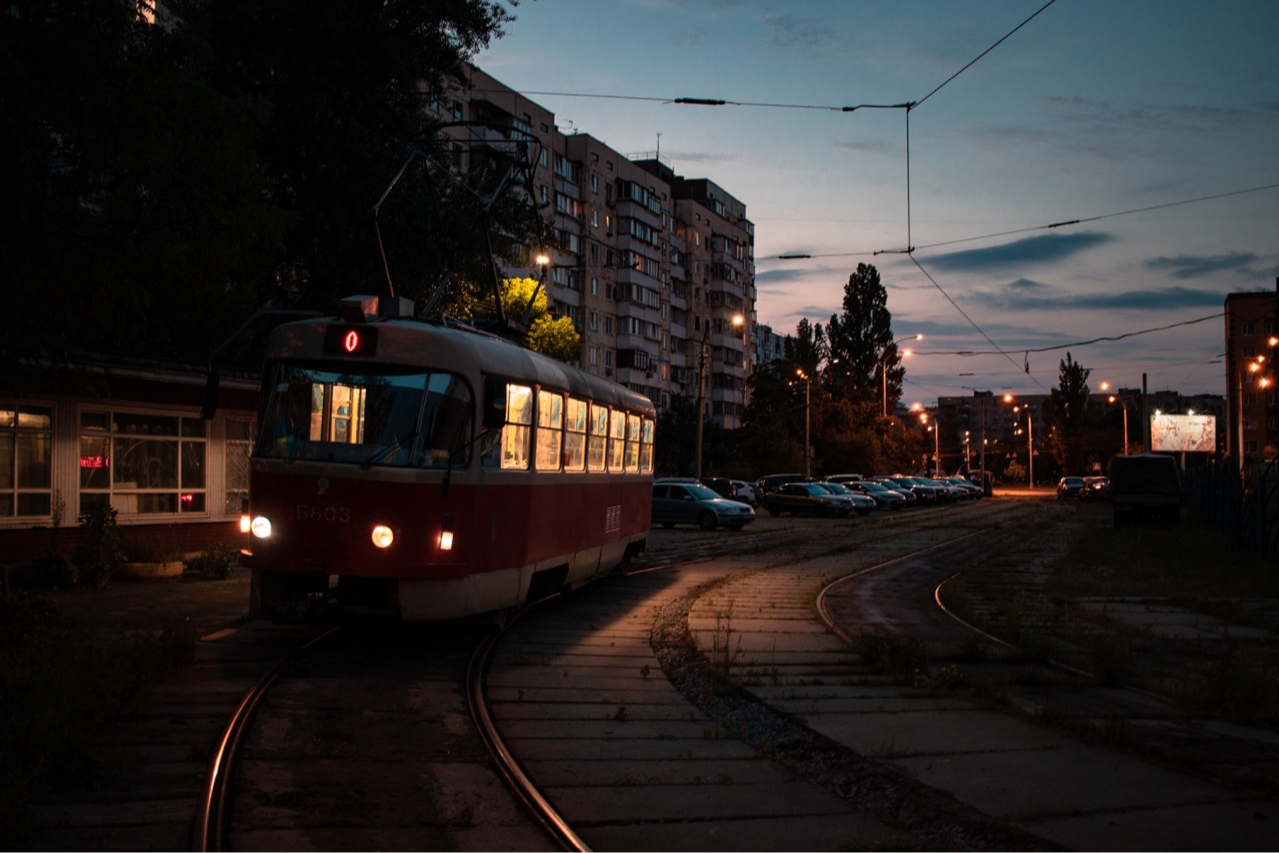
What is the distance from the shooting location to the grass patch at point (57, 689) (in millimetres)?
6320

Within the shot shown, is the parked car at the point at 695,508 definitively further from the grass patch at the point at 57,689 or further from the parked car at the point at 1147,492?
the grass patch at the point at 57,689

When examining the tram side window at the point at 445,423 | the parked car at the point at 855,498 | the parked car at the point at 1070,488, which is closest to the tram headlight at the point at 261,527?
the tram side window at the point at 445,423

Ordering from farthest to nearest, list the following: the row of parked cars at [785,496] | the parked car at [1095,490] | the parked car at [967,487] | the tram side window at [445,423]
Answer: the parked car at [967,487] → the parked car at [1095,490] → the row of parked cars at [785,496] → the tram side window at [445,423]

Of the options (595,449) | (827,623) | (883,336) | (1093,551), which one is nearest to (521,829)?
(827,623)

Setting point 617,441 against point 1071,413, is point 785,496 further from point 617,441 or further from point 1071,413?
point 1071,413

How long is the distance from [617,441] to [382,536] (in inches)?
289

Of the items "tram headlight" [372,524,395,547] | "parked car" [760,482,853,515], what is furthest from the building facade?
"parked car" [760,482,853,515]

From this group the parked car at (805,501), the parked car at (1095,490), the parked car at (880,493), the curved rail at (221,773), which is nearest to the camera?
the curved rail at (221,773)

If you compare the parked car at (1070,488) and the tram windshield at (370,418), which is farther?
the parked car at (1070,488)

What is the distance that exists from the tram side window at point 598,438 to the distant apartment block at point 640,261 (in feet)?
134

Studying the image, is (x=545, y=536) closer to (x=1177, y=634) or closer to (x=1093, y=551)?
(x=1177, y=634)

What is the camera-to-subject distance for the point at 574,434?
14.7 meters

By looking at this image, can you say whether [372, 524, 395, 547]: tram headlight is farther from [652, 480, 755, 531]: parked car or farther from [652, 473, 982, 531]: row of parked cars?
[652, 480, 755, 531]: parked car

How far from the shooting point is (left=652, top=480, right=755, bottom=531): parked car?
123 ft
